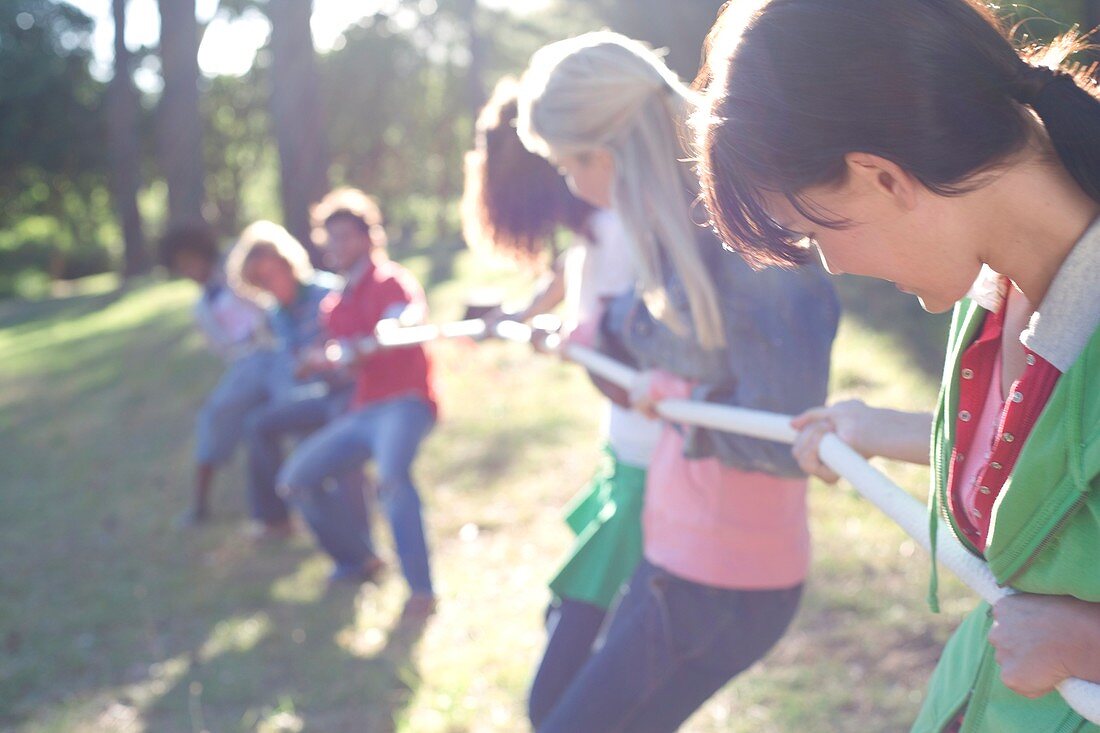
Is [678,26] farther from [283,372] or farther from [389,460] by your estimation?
[389,460]

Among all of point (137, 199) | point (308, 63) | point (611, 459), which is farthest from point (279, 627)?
point (137, 199)

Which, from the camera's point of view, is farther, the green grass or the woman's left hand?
the green grass

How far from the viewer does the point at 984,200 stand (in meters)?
1.36

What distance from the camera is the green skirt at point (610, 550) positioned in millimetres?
3096

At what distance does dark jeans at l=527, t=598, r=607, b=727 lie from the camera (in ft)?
10.0

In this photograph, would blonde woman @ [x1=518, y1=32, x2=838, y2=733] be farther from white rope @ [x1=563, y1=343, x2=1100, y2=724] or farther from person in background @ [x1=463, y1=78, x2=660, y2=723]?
person in background @ [x1=463, y1=78, x2=660, y2=723]

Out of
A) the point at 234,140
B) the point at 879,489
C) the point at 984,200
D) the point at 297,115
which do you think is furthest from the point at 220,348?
the point at 234,140

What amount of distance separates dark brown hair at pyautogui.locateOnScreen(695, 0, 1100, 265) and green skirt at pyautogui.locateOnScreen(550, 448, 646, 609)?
5.99 feet

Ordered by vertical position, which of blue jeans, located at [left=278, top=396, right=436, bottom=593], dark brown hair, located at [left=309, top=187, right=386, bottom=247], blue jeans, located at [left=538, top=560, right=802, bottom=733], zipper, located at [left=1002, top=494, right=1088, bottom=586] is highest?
zipper, located at [left=1002, top=494, right=1088, bottom=586]

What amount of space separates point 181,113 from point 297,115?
725cm

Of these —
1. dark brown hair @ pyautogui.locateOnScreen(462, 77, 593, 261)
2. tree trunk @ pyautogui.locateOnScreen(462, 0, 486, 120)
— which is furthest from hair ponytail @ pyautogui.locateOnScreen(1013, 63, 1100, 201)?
tree trunk @ pyautogui.locateOnScreen(462, 0, 486, 120)

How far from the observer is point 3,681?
5320mm

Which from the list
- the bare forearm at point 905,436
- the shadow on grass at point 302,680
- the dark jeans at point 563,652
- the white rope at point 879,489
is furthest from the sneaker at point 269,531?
the bare forearm at point 905,436

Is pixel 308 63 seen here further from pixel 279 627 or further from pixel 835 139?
pixel 835 139
